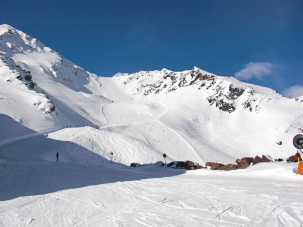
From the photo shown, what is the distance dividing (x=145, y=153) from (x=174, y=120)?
21.8 metres

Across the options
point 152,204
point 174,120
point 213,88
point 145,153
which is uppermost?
point 213,88

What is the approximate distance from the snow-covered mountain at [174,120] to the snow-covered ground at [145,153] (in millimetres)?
232

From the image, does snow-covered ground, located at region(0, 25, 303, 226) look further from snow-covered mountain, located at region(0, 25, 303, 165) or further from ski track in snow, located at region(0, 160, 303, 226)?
snow-covered mountain, located at region(0, 25, 303, 165)

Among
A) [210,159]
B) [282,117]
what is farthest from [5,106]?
[282,117]

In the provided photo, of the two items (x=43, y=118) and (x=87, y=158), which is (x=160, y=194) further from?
(x=43, y=118)

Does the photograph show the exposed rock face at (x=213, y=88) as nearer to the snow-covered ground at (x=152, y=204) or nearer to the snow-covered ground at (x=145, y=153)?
the snow-covered ground at (x=145, y=153)

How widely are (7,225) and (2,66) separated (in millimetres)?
53034

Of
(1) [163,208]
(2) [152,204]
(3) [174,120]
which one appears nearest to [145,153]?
(2) [152,204]

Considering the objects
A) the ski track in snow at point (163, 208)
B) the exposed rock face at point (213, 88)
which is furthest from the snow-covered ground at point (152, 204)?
the exposed rock face at point (213, 88)

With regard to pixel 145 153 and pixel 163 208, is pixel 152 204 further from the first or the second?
pixel 145 153

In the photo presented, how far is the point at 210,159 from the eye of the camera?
30891mm

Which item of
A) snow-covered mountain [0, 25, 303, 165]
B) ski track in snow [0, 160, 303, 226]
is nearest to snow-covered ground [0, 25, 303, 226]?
ski track in snow [0, 160, 303, 226]

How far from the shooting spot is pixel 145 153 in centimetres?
2520

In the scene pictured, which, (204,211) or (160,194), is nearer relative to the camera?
(204,211)
